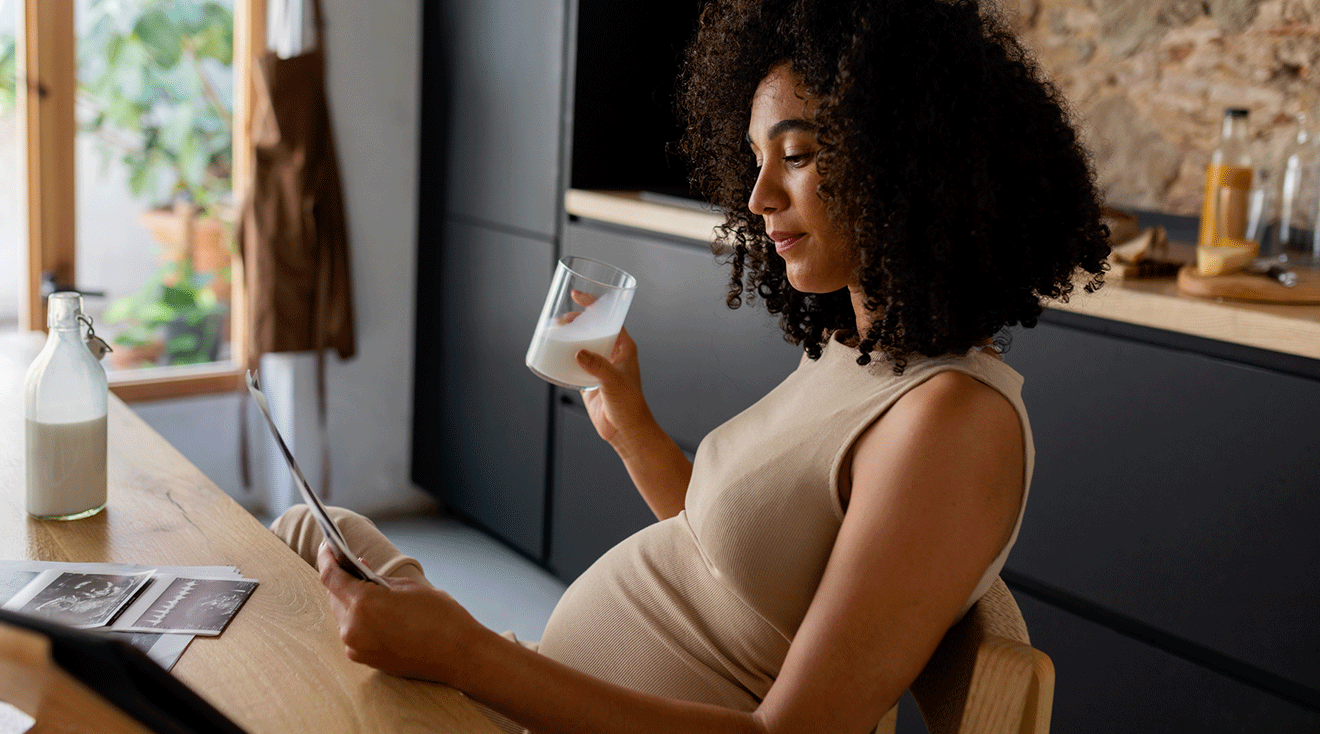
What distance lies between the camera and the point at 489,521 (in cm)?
301

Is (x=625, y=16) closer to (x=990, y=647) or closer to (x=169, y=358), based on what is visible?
(x=169, y=358)

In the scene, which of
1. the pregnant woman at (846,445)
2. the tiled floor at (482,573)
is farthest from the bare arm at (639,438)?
the tiled floor at (482,573)

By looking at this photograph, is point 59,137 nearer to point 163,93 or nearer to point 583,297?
point 163,93

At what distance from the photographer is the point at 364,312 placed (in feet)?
10.2

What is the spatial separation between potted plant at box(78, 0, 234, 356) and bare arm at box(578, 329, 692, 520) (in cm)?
211

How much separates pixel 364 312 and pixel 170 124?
2.37 feet

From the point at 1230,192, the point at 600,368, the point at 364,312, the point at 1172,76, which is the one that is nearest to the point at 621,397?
the point at 600,368

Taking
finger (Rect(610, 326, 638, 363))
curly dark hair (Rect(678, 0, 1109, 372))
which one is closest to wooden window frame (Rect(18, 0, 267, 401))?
finger (Rect(610, 326, 638, 363))

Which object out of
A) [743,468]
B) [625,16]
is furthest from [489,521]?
[743,468]

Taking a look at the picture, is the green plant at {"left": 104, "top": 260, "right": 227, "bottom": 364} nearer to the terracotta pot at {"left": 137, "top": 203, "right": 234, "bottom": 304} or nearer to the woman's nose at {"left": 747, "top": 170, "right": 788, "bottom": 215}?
the terracotta pot at {"left": 137, "top": 203, "right": 234, "bottom": 304}

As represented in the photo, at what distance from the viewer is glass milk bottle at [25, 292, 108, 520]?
3.46 ft

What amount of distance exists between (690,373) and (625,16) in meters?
0.92

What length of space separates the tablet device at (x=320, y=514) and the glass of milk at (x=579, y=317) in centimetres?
49

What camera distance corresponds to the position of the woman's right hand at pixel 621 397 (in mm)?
1328
